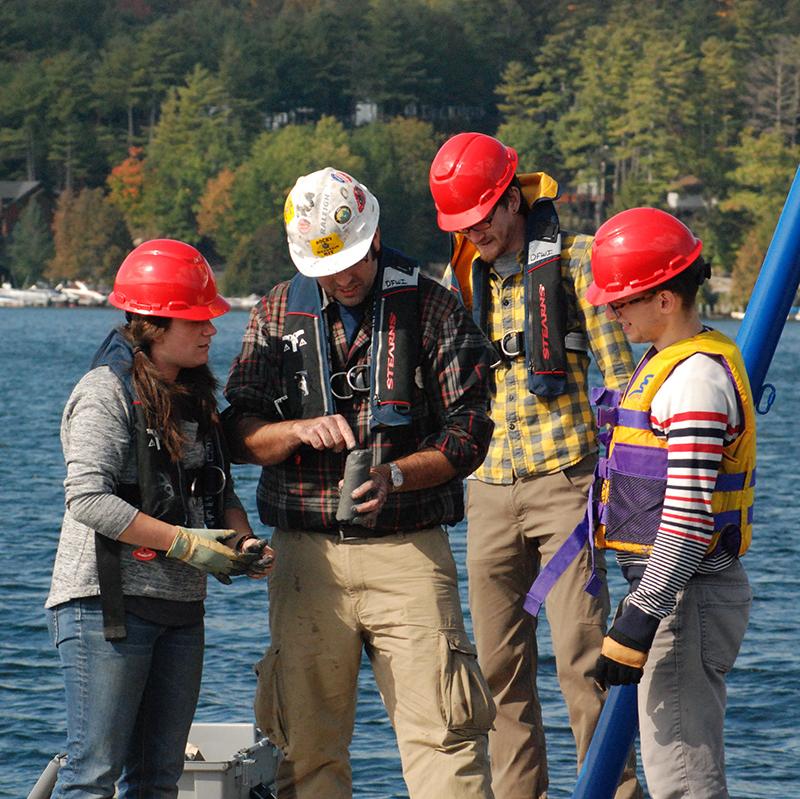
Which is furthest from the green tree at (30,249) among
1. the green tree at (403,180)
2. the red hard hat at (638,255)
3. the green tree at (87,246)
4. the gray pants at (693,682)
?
the gray pants at (693,682)

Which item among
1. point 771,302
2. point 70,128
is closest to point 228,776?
point 771,302

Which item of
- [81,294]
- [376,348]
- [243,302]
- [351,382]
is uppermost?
[376,348]

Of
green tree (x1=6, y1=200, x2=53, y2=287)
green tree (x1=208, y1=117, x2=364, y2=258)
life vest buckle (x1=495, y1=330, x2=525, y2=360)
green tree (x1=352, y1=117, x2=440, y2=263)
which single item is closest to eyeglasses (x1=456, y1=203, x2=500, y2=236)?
life vest buckle (x1=495, y1=330, x2=525, y2=360)

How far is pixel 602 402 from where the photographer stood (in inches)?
188

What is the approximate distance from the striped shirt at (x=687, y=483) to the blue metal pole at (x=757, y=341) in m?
0.85

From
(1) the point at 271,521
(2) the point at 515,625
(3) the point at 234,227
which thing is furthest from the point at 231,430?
(3) the point at 234,227

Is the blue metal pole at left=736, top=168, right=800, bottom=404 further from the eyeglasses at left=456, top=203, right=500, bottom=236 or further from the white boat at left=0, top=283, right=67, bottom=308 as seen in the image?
the white boat at left=0, top=283, right=67, bottom=308

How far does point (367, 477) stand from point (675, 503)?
93 cm

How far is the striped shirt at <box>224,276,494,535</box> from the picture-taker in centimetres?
491

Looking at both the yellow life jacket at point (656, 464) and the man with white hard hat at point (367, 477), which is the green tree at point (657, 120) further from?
the yellow life jacket at point (656, 464)

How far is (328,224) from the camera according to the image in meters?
4.82

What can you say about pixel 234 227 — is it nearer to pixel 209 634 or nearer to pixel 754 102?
pixel 754 102

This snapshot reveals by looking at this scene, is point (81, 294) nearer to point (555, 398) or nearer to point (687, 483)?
point (555, 398)

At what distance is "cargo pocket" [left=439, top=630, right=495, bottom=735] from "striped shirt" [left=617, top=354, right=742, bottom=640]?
78 centimetres
